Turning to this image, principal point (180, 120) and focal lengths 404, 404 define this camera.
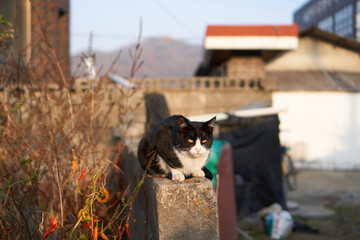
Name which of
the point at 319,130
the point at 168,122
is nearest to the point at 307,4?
the point at 319,130

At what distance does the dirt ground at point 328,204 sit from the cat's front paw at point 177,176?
5.40m

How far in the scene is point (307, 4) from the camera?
3597 cm

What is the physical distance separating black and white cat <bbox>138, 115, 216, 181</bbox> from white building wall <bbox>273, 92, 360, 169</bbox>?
1497cm

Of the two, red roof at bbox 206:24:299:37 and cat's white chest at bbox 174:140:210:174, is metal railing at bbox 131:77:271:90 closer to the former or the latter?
red roof at bbox 206:24:299:37

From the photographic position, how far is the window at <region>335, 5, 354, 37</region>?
26.2m

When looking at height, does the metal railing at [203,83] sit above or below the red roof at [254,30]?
below

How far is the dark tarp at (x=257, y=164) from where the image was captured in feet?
28.0

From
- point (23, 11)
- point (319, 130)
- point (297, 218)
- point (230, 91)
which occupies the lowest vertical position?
point (297, 218)

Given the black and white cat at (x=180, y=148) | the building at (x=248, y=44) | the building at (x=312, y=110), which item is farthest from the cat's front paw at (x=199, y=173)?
the building at (x=312, y=110)

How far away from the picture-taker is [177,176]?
8.65 ft

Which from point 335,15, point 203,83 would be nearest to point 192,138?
point 203,83

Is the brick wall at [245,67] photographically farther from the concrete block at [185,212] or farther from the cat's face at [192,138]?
the concrete block at [185,212]

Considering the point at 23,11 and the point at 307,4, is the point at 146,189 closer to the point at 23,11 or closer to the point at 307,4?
the point at 23,11

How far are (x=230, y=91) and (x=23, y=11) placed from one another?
9.05 metres
